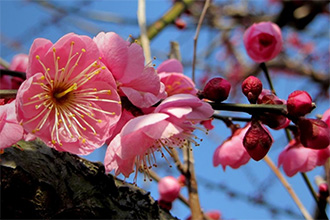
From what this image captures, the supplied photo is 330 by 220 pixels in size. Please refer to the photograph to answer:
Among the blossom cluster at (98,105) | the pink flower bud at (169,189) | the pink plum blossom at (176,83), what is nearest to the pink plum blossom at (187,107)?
the blossom cluster at (98,105)

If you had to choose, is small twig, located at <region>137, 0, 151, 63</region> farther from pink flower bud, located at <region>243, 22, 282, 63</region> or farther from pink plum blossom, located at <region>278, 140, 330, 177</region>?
pink plum blossom, located at <region>278, 140, 330, 177</region>

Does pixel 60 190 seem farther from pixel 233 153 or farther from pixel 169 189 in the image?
pixel 169 189

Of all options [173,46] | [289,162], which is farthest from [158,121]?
[173,46]

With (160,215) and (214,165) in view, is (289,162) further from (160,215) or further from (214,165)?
(160,215)

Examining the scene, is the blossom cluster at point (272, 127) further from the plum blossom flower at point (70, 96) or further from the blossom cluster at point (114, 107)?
the plum blossom flower at point (70, 96)

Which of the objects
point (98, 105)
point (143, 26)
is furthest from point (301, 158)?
point (143, 26)
